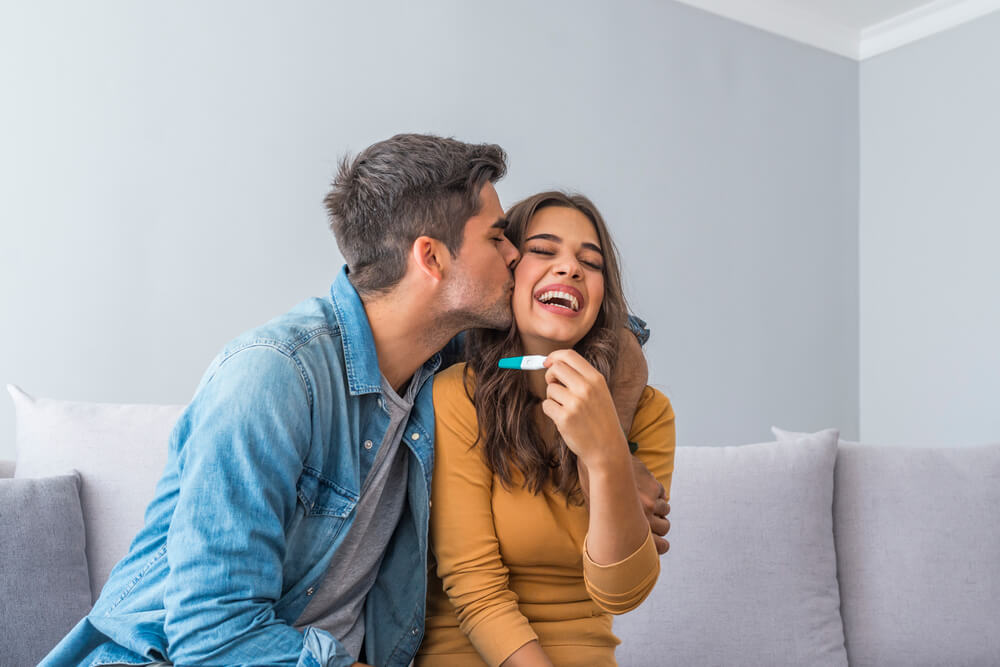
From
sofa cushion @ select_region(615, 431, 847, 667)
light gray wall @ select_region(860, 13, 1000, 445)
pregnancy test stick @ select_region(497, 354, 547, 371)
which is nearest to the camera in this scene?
pregnancy test stick @ select_region(497, 354, 547, 371)

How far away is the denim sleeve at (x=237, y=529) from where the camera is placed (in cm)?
107

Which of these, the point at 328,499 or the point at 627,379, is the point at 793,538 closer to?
the point at 627,379

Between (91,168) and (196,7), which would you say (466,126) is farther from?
(91,168)

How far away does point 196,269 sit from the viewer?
243cm

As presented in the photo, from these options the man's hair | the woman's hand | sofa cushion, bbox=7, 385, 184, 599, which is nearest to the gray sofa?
sofa cushion, bbox=7, 385, 184, 599

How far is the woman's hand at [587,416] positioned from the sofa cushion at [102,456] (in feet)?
3.21

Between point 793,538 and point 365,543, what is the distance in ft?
3.69

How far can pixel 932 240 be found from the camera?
3604 mm

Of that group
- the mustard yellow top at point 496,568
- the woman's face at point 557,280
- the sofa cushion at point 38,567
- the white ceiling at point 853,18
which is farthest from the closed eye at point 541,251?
the white ceiling at point 853,18

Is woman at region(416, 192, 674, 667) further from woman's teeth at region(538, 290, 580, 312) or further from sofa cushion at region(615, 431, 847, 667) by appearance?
sofa cushion at region(615, 431, 847, 667)

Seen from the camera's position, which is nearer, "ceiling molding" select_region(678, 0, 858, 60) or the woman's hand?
the woman's hand

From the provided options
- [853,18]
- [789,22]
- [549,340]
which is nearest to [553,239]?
[549,340]

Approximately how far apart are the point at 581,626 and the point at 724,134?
2.54 m

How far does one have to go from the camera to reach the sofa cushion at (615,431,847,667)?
1.95 m
